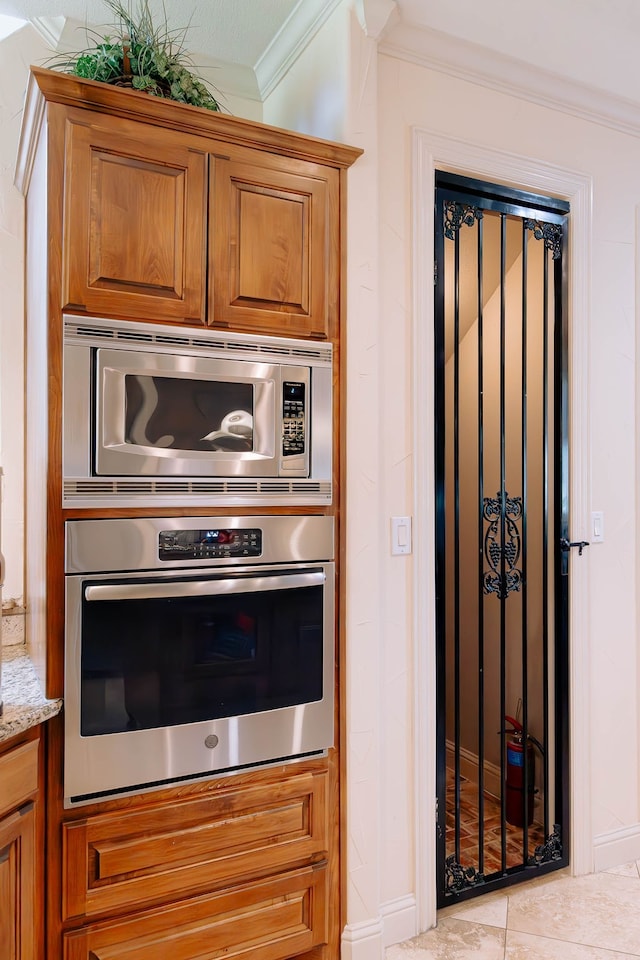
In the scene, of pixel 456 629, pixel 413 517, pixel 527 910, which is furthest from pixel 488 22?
pixel 527 910

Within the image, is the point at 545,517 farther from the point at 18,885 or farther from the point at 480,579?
the point at 18,885

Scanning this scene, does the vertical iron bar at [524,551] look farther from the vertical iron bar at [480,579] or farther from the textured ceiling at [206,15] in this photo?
the textured ceiling at [206,15]

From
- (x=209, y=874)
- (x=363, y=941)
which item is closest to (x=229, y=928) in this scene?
(x=209, y=874)

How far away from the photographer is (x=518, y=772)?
8.34 ft

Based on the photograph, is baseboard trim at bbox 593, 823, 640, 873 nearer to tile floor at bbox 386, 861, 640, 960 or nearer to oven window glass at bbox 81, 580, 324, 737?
tile floor at bbox 386, 861, 640, 960

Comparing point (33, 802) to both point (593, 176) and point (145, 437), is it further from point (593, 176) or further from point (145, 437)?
point (593, 176)

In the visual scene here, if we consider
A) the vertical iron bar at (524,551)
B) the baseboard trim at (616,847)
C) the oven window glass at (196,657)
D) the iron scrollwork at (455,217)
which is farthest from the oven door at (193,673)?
the baseboard trim at (616,847)

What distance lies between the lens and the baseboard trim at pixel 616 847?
8.09ft

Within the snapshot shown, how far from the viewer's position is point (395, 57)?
6.88 feet

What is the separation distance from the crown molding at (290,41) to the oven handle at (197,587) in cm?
173

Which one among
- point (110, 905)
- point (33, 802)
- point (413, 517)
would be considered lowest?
point (110, 905)

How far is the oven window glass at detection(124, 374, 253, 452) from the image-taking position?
1.62 metres

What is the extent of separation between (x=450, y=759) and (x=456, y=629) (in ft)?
3.19

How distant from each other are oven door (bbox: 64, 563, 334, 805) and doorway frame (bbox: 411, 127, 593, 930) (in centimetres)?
42
